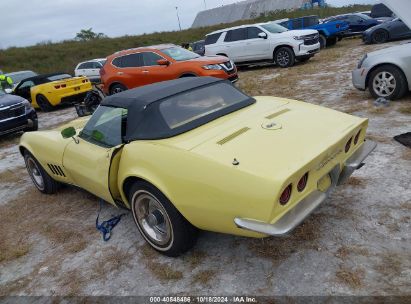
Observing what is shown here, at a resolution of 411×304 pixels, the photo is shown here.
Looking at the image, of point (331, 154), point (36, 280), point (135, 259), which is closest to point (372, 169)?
point (331, 154)

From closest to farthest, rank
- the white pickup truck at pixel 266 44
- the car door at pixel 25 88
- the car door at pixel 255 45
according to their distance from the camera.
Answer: the car door at pixel 25 88 < the white pickup truck at pixel 266 44 < the car door at pixel 255 45

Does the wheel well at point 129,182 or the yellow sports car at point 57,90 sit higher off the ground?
the wheel well at point 129,182

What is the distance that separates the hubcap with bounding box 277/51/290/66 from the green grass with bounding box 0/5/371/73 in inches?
808

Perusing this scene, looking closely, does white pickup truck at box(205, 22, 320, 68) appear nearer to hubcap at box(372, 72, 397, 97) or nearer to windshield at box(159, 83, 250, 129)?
hubcap at box(372, 72, 397, 97)

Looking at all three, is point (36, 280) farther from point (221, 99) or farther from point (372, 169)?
point (372, 169)

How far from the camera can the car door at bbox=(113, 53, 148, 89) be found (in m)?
11.2

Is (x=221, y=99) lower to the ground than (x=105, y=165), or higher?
higher

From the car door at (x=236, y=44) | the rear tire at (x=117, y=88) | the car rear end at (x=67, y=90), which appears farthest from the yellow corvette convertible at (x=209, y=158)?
the car door at (x=236, y=44)

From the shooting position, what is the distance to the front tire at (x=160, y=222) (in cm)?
308

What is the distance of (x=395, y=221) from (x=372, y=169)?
3.99 feet

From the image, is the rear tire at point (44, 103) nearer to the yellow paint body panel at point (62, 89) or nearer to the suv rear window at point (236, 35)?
the yellow paint body panel at point (62, 89)

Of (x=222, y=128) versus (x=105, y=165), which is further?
(x=105, y=165)

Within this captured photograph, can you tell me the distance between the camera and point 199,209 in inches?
110

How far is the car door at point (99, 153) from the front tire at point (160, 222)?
0.33 metres
